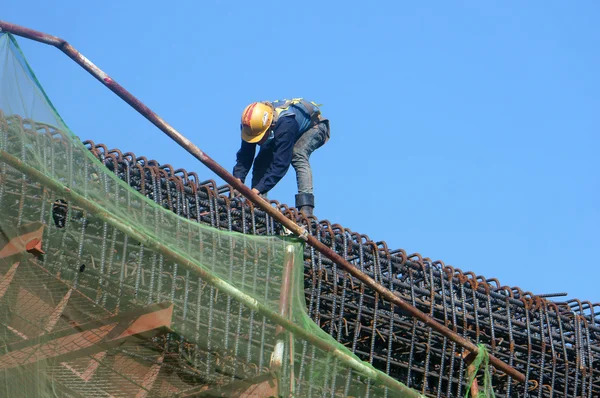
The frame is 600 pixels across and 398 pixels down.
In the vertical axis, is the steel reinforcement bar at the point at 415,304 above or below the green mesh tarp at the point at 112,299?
above

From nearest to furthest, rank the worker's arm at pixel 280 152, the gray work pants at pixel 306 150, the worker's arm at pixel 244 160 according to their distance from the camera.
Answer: the worker's arm at pixel 280 152 < the worker's arm at pixel 244 160 < the gray work pants at pixel 306 150

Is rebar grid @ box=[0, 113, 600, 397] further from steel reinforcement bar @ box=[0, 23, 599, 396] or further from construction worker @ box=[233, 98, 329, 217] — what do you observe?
construction worker @ box=[233, 98, 329, 217]

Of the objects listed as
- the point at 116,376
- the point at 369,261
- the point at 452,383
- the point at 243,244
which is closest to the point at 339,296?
the point at 369,261

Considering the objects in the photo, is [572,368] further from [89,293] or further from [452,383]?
[89,293]

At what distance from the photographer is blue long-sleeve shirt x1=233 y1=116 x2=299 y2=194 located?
12.2 metres

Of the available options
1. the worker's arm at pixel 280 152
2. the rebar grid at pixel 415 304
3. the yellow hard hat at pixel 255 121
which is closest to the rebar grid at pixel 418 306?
the rebar grid at pixel 415 304

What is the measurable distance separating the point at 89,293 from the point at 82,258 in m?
0.21

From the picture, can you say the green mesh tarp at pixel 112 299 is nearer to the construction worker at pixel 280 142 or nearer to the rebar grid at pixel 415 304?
the rebar grid at pixel 415 304

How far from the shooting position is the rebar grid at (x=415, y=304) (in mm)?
9812

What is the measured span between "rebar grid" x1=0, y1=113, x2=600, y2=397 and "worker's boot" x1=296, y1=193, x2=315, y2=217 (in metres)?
1.92

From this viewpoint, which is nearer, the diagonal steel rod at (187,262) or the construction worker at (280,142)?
the diagonal steel rod at (187,262)

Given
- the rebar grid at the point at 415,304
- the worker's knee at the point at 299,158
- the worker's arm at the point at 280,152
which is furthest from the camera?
the worker's knee at the point at 299,158

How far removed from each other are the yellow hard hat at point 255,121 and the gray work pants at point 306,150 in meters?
0.69

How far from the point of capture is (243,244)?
760 centimetres
